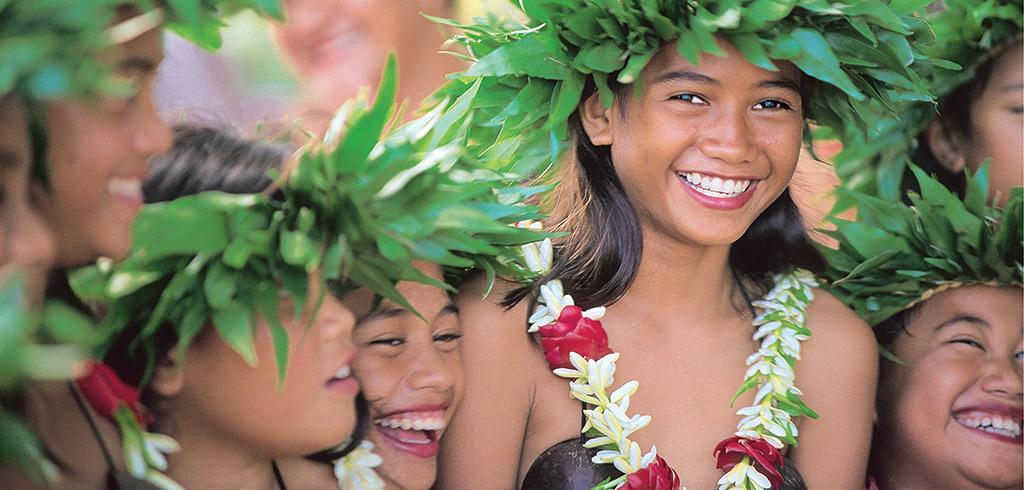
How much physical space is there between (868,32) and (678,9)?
34cm

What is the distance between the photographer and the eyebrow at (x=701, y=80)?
2107 millimetres

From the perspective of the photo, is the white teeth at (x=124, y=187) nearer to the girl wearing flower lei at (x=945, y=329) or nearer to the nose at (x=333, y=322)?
the nose at (x=333, y=322)

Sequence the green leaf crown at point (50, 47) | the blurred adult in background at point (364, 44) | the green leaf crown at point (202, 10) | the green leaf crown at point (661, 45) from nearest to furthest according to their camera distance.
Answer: the green leaf crown at point (50, 47) → the green leaf crown at point (202, 10) → the green leaf crown at point (661, 45) → the blurred adult in background at point (364, 44)

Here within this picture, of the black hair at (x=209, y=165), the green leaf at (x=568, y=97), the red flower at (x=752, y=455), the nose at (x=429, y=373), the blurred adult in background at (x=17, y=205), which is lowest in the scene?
the red flower at (x=752, y=455)

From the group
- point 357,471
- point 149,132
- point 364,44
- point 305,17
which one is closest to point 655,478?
point 357,471

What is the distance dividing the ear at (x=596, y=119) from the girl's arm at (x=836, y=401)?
564 millimetres

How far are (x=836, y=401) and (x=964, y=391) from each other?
26 cm

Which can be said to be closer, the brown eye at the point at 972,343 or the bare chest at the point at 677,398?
the bare chest at the point at 677,398

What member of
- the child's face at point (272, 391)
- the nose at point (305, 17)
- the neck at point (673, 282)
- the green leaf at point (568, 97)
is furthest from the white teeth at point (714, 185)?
the nose at point (305, 17)

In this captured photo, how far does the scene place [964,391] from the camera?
7.60ft

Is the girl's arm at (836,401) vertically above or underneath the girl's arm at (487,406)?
underneath

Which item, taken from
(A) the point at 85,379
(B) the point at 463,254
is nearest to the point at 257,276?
(A) the point at 85,379

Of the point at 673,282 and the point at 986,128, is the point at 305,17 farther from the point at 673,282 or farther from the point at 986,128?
the point at 986,128

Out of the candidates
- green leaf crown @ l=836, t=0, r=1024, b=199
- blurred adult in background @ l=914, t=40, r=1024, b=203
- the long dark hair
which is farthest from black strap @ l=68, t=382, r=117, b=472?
blurred adult in background @ l=914, t=40, r=1024, b=203
